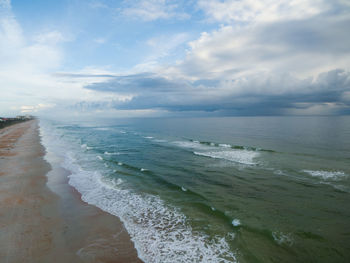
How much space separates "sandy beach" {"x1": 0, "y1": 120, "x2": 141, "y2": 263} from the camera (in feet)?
25.6

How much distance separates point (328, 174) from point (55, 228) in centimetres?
2117

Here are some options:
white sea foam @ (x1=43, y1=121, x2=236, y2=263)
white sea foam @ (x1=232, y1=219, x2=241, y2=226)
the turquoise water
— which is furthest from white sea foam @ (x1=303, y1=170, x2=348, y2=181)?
white sea foam @ (x1=43, y1=121, x2=236, y2=263)

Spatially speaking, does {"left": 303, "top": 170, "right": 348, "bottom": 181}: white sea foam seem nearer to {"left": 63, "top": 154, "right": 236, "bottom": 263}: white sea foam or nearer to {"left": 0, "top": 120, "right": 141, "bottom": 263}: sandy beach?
{"left": 63, "top": 154, "right": 236, "bottom": 263}: white sea foam

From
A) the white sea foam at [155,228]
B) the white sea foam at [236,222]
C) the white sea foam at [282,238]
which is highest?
the white sea foam at [282,238]

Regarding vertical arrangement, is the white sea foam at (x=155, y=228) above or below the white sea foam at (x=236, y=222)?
below

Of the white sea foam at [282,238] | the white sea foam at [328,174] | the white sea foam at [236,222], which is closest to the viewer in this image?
the white sea foam at [282,238]

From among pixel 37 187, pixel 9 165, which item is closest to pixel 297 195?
pixel 37 187

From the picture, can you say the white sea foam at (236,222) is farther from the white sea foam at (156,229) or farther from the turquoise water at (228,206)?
the white sea foam at (156,229)

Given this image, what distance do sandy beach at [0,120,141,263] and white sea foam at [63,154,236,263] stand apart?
57cm

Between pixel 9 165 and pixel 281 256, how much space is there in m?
26.9

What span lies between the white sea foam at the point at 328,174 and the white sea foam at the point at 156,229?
13408mm

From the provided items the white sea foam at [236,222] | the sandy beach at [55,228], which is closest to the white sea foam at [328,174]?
the white sea foam at [236,222]

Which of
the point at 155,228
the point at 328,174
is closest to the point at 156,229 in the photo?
the point at 155,228

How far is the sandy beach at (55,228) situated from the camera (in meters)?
7.81
